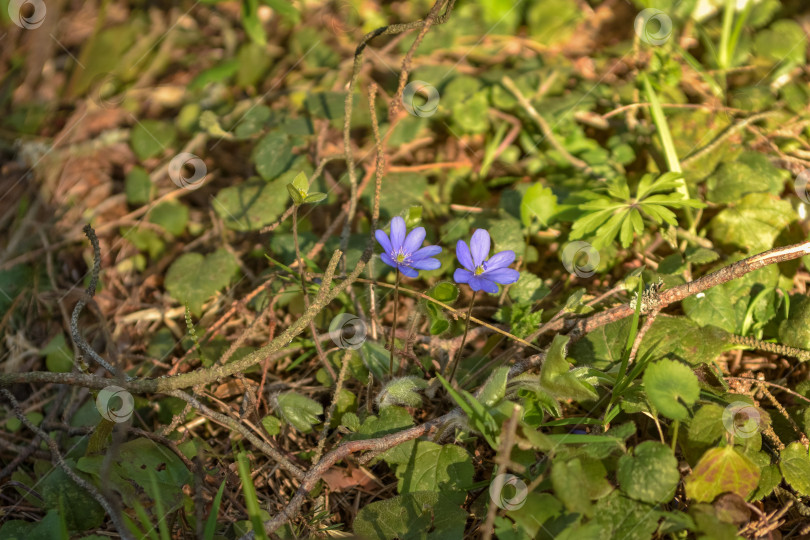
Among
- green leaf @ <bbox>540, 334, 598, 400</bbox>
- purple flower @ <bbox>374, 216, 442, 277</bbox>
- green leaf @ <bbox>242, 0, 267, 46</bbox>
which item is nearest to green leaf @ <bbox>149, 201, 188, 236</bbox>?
green leaf @ <bbox>242, 0, 267, 46</bbox>

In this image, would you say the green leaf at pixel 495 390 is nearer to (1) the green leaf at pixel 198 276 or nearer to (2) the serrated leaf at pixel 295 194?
(2) the serrated leaf at pixel 295 194

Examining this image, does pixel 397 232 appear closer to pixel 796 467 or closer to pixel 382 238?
pixel 382 238

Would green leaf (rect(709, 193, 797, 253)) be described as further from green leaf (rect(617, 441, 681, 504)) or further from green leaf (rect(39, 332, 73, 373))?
green leaf (rect(39, 332, 73, 373))

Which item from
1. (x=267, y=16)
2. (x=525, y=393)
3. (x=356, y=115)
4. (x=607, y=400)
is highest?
(x=267, y=16)

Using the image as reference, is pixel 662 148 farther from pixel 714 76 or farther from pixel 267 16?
pixel 267 16

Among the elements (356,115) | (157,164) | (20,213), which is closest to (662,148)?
(356,115)

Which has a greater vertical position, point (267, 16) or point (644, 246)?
point (267, 16)

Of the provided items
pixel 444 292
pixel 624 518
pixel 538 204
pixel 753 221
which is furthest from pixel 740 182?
pixel 624 518

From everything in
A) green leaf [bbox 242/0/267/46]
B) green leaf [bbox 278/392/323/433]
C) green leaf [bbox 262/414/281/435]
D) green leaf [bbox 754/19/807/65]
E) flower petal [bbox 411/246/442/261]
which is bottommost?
green leaf [bbox 262/414/281/435]
